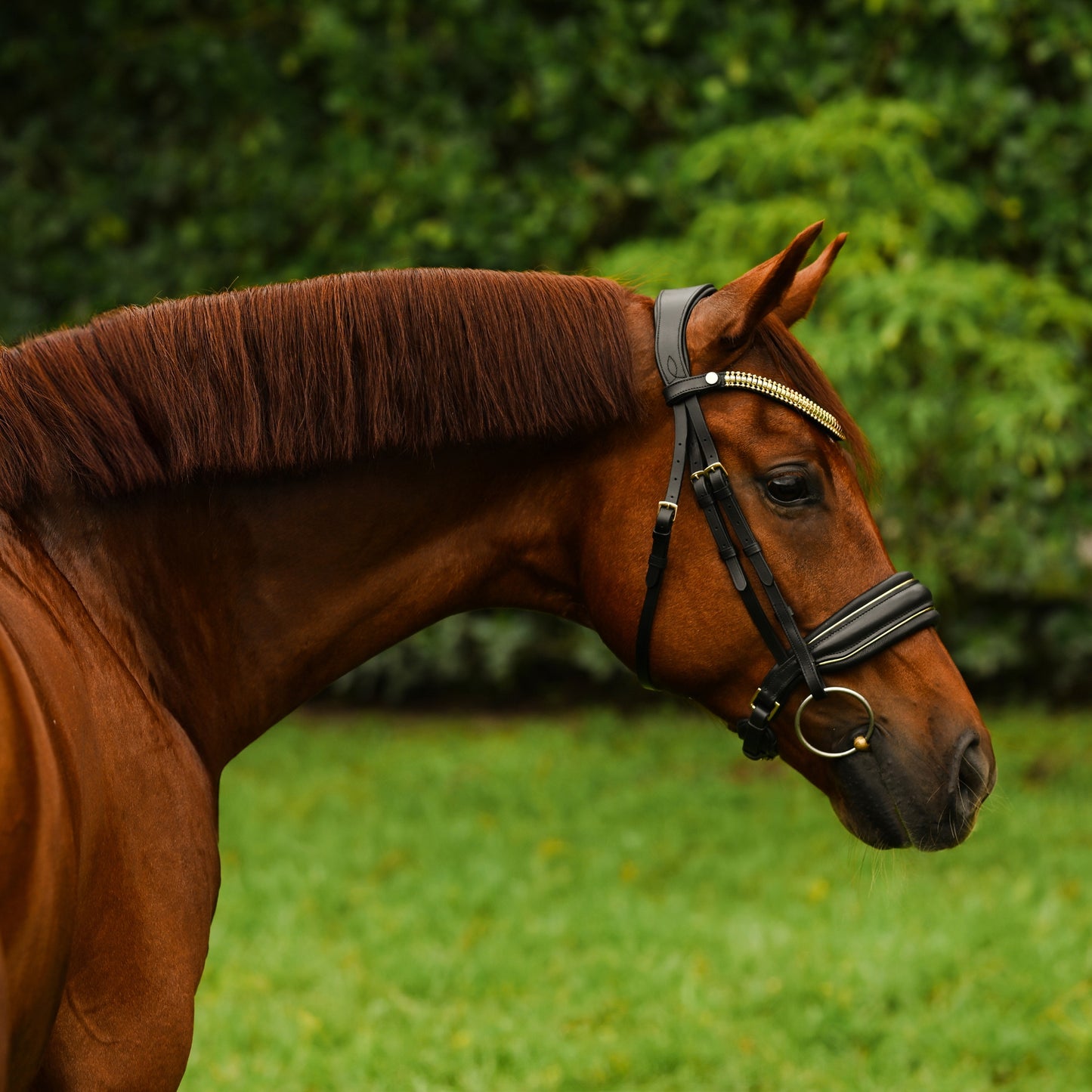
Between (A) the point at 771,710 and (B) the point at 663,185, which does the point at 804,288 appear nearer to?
(A) the point at 771,710

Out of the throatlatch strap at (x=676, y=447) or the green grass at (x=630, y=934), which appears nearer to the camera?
the throatlatch strap at (x=676, y=447)

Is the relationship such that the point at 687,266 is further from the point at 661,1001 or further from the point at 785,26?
the point at 661,1001

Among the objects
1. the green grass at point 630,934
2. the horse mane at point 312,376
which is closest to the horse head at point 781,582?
the horse mane at point 312,376

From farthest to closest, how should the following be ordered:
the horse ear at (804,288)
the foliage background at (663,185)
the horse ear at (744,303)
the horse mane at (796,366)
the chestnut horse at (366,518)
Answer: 1. the foliage background at (663,185)
2. the horse ear at (804,288)
3. the horse mane at (796,366)
4. the horse ear at (744,303)
5. the chestnut horse at (366,518)

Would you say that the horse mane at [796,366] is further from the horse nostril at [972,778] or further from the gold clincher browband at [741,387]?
the horse nostril at [972,778]

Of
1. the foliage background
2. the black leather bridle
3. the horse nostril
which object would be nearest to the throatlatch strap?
the black leather bridle

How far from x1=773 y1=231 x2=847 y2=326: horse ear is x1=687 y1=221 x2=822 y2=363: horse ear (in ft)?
0.32

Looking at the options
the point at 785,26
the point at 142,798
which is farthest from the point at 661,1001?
the point at 785,26

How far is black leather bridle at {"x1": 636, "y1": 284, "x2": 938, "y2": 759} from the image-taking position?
6.11 feet

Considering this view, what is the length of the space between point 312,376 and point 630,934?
125 inches

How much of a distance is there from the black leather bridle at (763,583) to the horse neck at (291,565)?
7.1 inches

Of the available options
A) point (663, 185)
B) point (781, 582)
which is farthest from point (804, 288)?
point (663, 185)

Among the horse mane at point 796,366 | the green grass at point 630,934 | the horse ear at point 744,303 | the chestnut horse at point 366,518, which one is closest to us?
the chestnut horse at point 366,518

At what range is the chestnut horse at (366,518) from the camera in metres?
1.69
